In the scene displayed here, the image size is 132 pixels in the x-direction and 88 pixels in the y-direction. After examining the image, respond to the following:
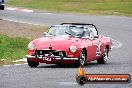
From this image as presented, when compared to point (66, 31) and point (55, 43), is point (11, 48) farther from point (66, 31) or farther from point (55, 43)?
point (55, 43)

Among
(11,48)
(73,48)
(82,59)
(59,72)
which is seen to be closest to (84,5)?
(11,48)

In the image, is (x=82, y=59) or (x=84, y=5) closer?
(x=82, y=59)

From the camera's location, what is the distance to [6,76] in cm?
1432

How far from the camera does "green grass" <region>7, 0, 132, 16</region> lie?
54.8 metres

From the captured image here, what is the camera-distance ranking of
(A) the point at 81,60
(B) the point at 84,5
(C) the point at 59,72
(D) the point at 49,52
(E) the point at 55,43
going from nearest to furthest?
(C) the point at 59,72 < (D) the point at 49,52 < (E) the point at 55,43 < (A) the point at 81,60 < (B) the point at 84,5

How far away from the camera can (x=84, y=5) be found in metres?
59.1

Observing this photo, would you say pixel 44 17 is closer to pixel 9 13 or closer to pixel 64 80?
pixel 9 13

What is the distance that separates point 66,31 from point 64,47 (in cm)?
144

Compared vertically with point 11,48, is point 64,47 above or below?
above

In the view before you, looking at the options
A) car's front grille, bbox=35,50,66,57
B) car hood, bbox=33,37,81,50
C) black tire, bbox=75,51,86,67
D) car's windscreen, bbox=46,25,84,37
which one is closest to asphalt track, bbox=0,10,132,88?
black tire, bbox=75,51,86,67

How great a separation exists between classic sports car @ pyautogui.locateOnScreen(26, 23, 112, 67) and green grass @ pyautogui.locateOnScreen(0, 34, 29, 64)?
56.3 inches

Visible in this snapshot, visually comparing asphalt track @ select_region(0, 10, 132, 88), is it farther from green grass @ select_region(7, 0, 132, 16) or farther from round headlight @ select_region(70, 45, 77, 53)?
green grass @ select_region(7, 0, 132, 16)

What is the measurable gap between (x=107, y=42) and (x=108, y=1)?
1678 inches

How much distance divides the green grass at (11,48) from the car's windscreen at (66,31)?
64.3 inches
